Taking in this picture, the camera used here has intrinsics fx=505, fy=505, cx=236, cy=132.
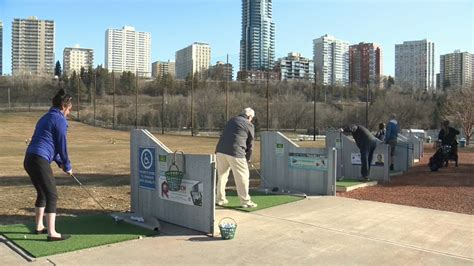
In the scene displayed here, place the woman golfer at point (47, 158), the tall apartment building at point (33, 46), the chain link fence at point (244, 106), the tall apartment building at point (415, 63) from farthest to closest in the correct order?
the tall apartment building at point (33, 46)
the tall apartment building at point (415, 63)
the chain link fence at point (244, 106)
the woman golfer at point (47, 158)

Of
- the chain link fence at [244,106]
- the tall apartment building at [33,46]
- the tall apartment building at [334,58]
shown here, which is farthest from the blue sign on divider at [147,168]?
the tall apartment building at [33,46]

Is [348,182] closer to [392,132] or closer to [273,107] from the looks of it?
[392,132]

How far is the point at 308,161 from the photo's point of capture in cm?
1073

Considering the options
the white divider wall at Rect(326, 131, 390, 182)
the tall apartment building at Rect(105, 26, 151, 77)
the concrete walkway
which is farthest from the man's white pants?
the tall apartment building at Rect(105, 26, 151, 77)

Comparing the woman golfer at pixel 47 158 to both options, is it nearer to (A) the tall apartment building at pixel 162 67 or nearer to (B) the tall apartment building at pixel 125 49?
(B) the tall apartment building at pixel 125 49

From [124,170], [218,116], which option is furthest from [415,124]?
[124,170]

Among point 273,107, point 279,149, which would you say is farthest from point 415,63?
point 279,149

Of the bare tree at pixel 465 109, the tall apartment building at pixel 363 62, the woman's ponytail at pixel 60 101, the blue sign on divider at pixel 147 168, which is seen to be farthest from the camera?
the tall apartment building at pixel 363 62

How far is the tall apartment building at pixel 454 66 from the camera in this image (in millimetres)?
128125

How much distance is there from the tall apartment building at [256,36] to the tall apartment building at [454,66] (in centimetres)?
4552

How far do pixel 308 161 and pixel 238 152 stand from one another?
2.77 metres

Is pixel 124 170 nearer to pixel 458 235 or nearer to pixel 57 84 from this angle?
pixel 458 235

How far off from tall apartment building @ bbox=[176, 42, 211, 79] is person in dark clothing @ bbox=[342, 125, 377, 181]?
149495mm

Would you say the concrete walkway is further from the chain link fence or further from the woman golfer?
the chain link fence
